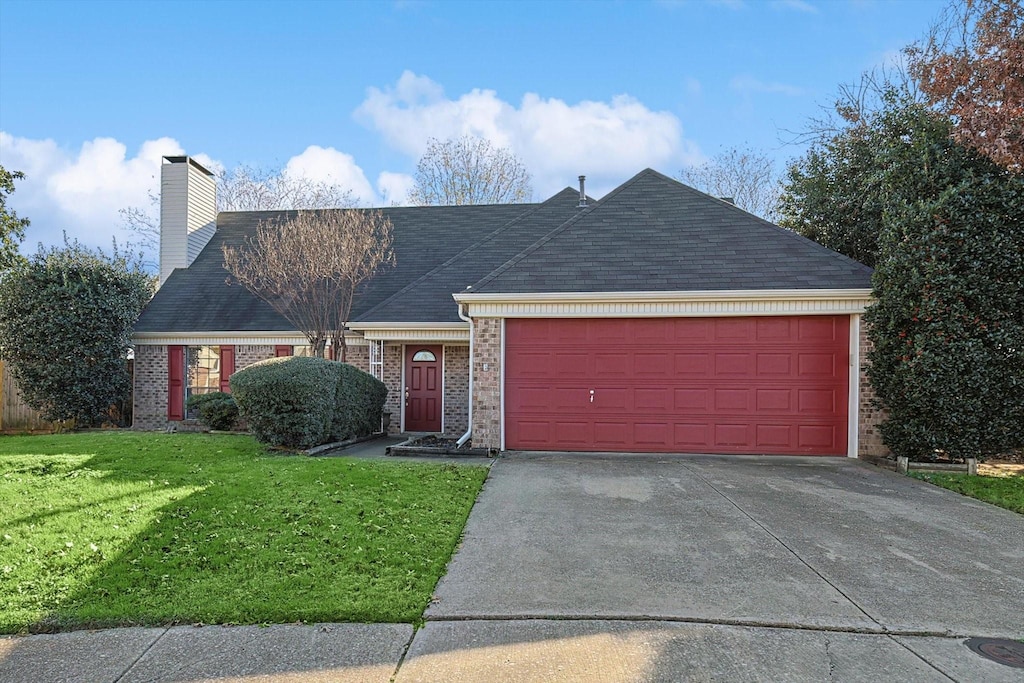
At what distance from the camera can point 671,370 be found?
10555 millimetres

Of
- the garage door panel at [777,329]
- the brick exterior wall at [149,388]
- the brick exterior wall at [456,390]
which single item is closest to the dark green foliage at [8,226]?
the brick exterior wall at [149,388]

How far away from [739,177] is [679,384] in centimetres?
2366

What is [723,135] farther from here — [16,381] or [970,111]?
[16,381]

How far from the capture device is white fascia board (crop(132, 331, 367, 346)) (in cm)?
1500

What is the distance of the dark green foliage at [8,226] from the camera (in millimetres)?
14352

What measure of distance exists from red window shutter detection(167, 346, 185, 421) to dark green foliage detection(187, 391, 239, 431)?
1981mm

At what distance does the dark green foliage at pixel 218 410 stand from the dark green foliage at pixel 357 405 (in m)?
3.11

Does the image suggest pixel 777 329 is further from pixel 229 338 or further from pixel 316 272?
pixel 229 338

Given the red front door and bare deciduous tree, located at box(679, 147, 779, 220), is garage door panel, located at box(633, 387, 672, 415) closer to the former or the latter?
the red front door

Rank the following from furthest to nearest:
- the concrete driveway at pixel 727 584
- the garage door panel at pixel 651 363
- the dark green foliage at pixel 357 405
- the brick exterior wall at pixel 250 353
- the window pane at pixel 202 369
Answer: the window pane at pixel 202 369 < the brick exterior wall at pixel 250 353 < the dark green foliage at pixel 357 405 < the garage door panel at pixel 651 363 < the concrete driveway at pixel 727 584

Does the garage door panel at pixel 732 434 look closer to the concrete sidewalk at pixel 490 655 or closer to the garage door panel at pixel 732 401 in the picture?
the garage door panel at pixel 732 401

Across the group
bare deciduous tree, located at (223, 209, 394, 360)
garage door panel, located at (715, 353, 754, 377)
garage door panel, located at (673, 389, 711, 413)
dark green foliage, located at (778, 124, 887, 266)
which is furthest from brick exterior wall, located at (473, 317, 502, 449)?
dark green foliage, located at (778, 124, 887, 266)

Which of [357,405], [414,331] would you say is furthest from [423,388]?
[357,405]

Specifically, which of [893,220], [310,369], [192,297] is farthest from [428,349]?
[893,220]
